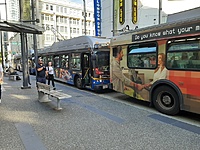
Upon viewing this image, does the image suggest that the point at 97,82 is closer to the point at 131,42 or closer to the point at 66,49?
the point at 131,42

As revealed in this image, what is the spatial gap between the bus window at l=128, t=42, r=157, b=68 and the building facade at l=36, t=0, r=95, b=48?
165 feet

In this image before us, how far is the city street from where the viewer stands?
3.50 metres

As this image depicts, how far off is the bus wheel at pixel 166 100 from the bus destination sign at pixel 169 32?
5.27ft

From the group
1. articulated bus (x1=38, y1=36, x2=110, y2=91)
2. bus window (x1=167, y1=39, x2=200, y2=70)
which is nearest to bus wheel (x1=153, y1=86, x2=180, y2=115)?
bus window (x1=167, y1=39, x2=200, y2=70)

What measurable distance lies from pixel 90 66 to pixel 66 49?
338 centimetres

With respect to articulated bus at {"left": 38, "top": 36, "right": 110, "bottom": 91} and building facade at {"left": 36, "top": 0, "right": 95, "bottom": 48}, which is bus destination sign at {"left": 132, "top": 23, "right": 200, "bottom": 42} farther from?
building facade at {"left": 36, "top": 0, "right": 95, "bottom": 48}

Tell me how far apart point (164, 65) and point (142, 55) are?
1014 millimetres

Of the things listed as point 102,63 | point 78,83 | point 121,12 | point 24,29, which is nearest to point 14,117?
point 24,29

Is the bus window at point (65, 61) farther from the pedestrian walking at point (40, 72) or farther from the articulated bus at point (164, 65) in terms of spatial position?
the articulated bus at point (164, 65)

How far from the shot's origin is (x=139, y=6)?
57.4ft

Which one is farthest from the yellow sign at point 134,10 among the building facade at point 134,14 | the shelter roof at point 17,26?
the shelter roof at point 17,26

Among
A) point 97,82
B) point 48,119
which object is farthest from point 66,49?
point 48,119

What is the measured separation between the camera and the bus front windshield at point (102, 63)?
891cm

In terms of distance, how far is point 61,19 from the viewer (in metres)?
62.0
